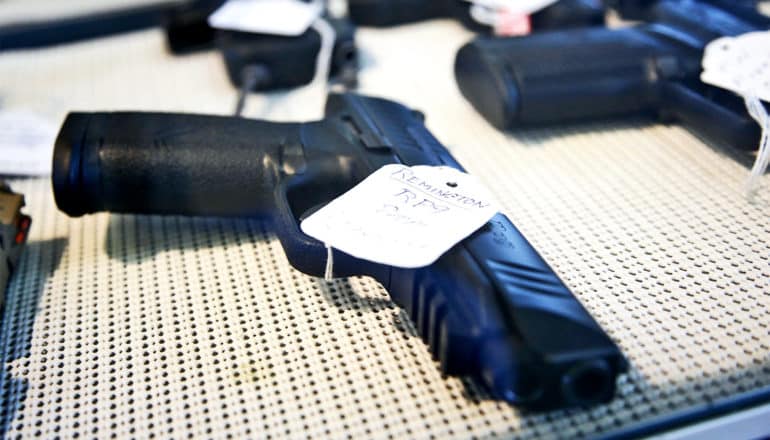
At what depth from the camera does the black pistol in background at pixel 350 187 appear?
0.38 m

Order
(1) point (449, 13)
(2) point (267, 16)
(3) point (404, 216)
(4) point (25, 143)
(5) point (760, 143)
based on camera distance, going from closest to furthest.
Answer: (3) point (404, 216), (5) point (760, 143), (4) point (25, 143), (2) point (267, 16), (1) point (449, 13)

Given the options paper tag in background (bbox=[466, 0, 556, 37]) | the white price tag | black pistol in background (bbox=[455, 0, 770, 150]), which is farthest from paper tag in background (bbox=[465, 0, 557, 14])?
the white price tag

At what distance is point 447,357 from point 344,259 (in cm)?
11

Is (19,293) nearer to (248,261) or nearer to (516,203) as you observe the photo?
(248,261)

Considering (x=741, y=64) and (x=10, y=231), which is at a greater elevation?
(x=741, y=64)

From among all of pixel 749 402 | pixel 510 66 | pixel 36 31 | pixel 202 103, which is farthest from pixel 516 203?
pixel 36 31

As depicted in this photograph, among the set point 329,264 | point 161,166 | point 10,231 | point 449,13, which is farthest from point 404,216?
point 449,13

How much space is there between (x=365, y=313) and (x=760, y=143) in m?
0.42

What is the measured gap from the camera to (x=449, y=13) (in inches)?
41.2

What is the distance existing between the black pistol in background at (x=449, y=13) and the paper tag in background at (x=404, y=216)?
1.48 feet

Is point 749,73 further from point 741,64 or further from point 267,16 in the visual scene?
point 267,16

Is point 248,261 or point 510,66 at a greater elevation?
point 510,66

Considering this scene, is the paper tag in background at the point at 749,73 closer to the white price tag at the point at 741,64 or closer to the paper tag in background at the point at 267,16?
the white price tag at the point at 741,64

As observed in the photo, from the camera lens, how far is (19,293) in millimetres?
551
